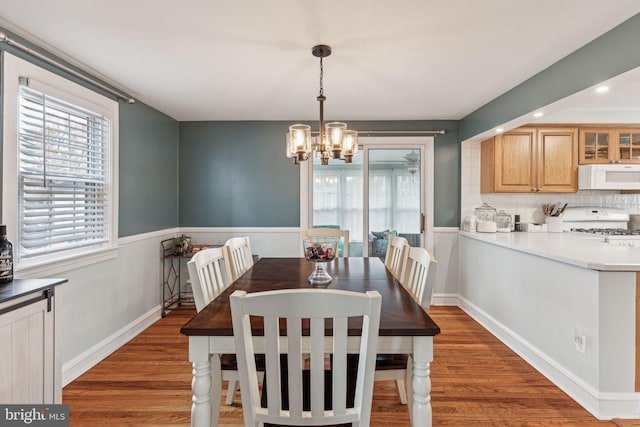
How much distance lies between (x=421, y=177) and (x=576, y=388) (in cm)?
268

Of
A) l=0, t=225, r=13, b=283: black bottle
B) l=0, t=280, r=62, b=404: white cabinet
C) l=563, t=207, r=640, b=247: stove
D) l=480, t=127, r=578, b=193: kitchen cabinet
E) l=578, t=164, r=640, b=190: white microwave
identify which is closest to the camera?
l=0, t=280, r=62, b=404: white cabinet

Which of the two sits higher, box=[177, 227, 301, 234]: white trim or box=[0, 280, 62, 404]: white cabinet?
box=[177, 227, 301, 234]: white trim

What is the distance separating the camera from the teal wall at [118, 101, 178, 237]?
10.7ft

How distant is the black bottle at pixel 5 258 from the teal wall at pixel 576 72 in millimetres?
3378

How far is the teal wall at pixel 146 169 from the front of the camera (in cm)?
325

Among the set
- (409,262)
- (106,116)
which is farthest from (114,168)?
(409,262)

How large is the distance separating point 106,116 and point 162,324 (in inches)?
82.8

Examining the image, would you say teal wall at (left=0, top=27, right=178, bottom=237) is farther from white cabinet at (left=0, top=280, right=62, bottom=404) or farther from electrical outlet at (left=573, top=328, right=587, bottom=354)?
electrical outlet at (left=573, top=328, right=587, bottom=354)

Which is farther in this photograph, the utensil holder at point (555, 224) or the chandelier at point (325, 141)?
the utensil holder at point (555, 224)

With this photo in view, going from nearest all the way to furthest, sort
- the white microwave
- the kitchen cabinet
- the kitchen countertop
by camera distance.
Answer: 1. the kitchen countertop
2. the white microwave
3. the kitchen cabinet

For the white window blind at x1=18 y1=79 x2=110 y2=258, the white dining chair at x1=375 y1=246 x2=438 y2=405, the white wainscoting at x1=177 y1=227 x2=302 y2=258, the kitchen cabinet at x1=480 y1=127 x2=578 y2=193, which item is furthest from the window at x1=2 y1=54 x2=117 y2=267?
the kitchen cabinet at x1=480 y1=127 x2=578 y2=193

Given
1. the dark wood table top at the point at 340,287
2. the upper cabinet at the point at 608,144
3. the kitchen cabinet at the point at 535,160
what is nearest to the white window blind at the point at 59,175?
the dark wood table top at the point at 340,287

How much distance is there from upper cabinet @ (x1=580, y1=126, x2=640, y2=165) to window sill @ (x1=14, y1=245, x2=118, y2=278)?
16.2 feet

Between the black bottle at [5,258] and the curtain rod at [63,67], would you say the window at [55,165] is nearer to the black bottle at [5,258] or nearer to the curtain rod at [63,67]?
the curtain rod at [63,67]
